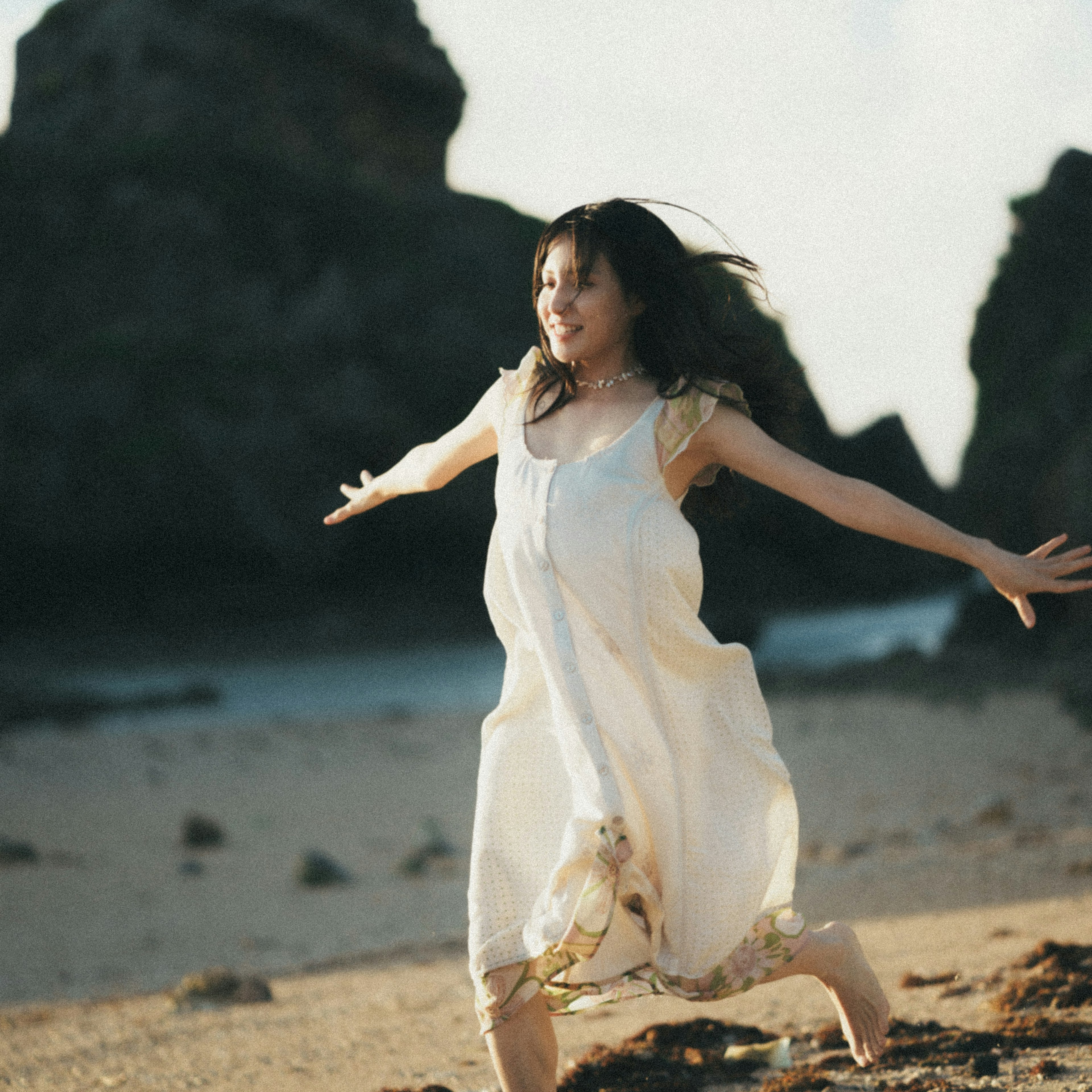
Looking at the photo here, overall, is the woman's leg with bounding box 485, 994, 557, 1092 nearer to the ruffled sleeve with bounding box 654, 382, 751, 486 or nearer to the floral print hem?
the floral print hem

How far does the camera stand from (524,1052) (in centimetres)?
229

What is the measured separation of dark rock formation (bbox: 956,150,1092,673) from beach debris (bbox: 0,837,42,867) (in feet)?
28.9

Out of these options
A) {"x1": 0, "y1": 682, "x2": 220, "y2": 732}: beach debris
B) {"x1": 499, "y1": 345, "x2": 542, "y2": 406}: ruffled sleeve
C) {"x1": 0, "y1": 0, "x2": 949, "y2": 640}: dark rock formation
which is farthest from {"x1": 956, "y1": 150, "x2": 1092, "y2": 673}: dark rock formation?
{"x1": 499, "y1": 345, "x2": 542, "y2": 406}: ruffled sleeve

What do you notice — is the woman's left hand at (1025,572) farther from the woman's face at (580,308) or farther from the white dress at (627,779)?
the woman's face at (580,308)

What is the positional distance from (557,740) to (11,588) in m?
25.5

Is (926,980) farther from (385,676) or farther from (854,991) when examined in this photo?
(385,676)

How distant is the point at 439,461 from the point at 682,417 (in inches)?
23.5

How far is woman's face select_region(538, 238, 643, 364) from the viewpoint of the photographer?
2.48 meters

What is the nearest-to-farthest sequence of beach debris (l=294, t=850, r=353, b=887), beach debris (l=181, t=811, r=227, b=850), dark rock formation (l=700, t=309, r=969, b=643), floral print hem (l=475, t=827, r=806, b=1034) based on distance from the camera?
1. floral print hem (l=475, t=827, r=806, b=1034)
2. beach debris (l=294, t=850, r=353, b=887)
3. beach debris (l=181, t=811, r=227, b=850)
4. dark rock formation (l=700, t=309, r=969, b=643)

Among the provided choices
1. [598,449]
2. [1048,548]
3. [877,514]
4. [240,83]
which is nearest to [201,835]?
[598,449]

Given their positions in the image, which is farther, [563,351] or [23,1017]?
[23,1017]

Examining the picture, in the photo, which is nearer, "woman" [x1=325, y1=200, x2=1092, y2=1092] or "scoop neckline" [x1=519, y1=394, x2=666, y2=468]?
"woman" [x1=325, y1=200, x2=1092, y2=1092]

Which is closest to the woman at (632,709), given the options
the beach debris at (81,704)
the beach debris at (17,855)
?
the beach debris at (17,855)

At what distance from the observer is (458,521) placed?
2662 centimetres
